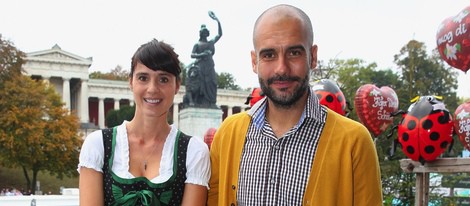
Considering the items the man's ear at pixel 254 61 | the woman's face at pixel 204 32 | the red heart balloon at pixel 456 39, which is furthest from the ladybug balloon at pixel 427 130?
the woman's face at pixel 204 32

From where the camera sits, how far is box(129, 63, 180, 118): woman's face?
271 centimetres

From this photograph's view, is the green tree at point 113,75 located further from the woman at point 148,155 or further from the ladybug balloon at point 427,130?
the woman at point 148,155

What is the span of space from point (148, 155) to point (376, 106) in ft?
21.9

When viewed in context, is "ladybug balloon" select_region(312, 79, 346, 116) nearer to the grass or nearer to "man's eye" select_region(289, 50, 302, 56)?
"man's eye" select_region(289, 50, 302, 56)

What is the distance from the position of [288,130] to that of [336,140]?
0.74 feet

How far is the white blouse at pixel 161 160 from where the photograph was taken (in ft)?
8.61

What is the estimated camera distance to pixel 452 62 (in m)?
6.45

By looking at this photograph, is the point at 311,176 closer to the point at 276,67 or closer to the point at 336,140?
the point at 336,140

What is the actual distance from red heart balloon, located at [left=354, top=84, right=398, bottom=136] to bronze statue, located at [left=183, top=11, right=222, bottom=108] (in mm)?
11413

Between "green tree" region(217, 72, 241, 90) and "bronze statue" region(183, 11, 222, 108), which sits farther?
"green tree" region(217, 72, 241, 90)

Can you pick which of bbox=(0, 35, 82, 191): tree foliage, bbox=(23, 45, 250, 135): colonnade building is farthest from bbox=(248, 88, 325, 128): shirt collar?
bbox=(23, 45, 250, 135): colonnade building

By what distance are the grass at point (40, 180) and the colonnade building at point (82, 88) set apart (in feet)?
48.3

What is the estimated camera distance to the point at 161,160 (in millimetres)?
2703

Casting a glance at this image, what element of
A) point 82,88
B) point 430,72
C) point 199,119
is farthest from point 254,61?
point 82,88
